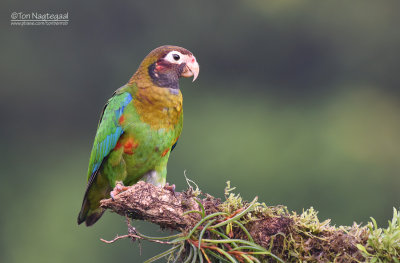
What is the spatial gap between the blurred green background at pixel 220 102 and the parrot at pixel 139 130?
10001 mm

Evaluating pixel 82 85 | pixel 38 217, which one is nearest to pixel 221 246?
pixel 38 217

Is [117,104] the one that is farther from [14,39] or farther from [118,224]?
[14,39]

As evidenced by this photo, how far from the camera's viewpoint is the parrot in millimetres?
4969

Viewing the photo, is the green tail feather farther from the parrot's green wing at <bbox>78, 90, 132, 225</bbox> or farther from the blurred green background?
the blurred green background

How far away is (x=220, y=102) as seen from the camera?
65.0 ft

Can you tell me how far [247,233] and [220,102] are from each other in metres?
16.7

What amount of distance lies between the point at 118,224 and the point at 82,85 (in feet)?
21.0

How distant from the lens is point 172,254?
3303mm

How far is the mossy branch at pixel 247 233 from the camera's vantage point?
306 centimetres

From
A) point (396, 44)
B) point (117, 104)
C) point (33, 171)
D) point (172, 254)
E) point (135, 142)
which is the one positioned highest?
point (396, 44)

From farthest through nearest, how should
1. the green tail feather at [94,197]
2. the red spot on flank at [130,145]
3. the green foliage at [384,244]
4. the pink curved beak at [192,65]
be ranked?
the pink curved beak at [192,65], the green tail feather at [94,197], the red spot on flank at [130,145], the green foliage at [384,244]

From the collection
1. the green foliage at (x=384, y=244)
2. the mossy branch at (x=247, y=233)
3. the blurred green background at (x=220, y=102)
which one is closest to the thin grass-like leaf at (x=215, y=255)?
the mossy branch at (x=247, y=233)

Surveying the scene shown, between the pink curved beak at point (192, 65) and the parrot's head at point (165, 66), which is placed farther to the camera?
the pink curved beak at point (192, 65)

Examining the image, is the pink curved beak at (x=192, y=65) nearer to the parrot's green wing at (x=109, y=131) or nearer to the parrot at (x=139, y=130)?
the parrot at (x=139, y=130)
